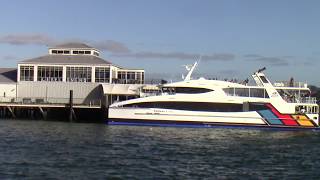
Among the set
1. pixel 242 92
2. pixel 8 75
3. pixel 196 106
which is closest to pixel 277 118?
pixel 242 92

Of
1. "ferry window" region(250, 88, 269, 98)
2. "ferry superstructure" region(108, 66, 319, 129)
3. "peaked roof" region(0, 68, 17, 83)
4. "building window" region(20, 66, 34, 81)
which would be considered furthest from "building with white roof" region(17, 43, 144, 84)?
"ferry window" region(250, 88, 269, 98)

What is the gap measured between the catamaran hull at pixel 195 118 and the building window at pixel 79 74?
51.1ft

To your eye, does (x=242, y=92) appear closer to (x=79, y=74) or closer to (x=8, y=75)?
(x=79, y=74)

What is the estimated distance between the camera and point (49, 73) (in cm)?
7062

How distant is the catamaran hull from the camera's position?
55.5m

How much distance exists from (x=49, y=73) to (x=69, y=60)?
3137 millimetres

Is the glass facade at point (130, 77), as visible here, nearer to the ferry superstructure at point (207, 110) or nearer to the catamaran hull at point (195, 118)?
the ferry superstructure at point (207, 110)

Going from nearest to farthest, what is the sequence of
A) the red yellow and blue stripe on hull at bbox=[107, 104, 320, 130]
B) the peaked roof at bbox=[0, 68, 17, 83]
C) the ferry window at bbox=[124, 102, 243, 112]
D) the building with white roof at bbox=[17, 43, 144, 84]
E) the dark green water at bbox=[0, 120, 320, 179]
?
the dark green water at bbox=[0, 120, 320, 179], the red yellow and blue stripe on hull at bbox=[107, 104, 320, 130], the ferry window at bbox=[124, 102, 243, 112], the building with white roof at bbox=[17, 43, 144, 84], the peaked roof at bbox=[0, 68, 17, 83]

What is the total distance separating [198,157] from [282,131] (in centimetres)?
2429

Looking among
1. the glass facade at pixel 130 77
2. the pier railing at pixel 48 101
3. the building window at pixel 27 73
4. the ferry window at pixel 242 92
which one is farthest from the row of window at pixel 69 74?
the ferry window at pixel 242 92

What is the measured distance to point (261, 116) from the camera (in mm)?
55719

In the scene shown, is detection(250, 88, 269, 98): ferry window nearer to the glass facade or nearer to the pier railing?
the pier railing

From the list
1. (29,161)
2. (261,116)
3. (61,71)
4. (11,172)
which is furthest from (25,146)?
(61,71)

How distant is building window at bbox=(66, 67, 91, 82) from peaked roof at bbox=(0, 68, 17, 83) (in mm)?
7584
